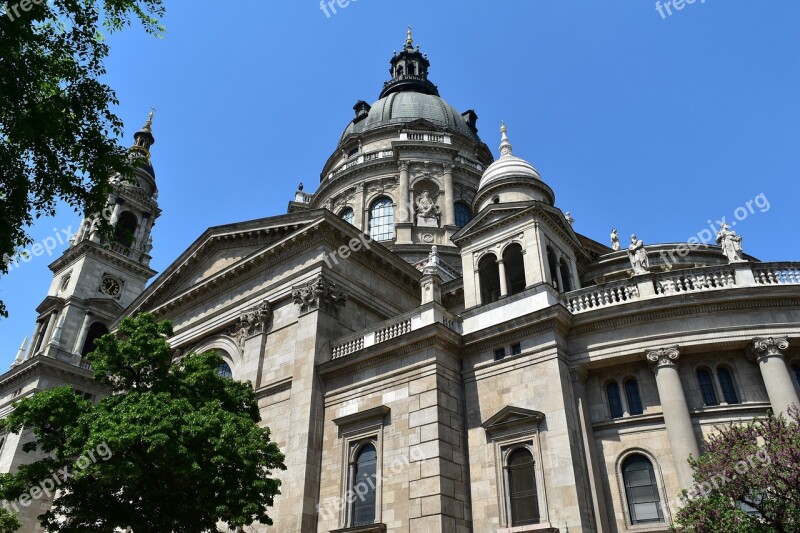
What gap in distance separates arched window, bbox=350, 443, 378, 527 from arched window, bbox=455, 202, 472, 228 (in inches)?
943

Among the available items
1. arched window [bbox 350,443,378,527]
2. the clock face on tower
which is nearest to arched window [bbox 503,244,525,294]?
arched window [bbox 350,443,378,527]

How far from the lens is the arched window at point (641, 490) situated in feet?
55.1

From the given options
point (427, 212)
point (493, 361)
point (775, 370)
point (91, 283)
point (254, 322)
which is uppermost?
point (427, 212)

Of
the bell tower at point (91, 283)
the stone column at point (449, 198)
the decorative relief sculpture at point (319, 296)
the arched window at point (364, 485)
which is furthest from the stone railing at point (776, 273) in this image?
the bell tower at point (91, 283)

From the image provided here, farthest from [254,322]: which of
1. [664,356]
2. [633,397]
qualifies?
[664,356]

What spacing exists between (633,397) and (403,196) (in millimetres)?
25599

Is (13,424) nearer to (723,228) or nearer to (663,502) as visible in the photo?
(663,502)

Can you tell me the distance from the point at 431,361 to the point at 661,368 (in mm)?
6998

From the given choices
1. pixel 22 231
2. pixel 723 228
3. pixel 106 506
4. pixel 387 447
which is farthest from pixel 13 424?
pixel 723 228

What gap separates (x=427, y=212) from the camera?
4125 centimetres

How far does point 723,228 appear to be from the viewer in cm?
2027

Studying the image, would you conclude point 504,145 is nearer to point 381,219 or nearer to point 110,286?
point 381,219

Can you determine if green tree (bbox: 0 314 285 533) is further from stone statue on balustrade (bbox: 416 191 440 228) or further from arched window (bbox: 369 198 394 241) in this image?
stone statue on balustrade (bbox: 416 191 440 228)

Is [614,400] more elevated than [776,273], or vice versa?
[776,273]
